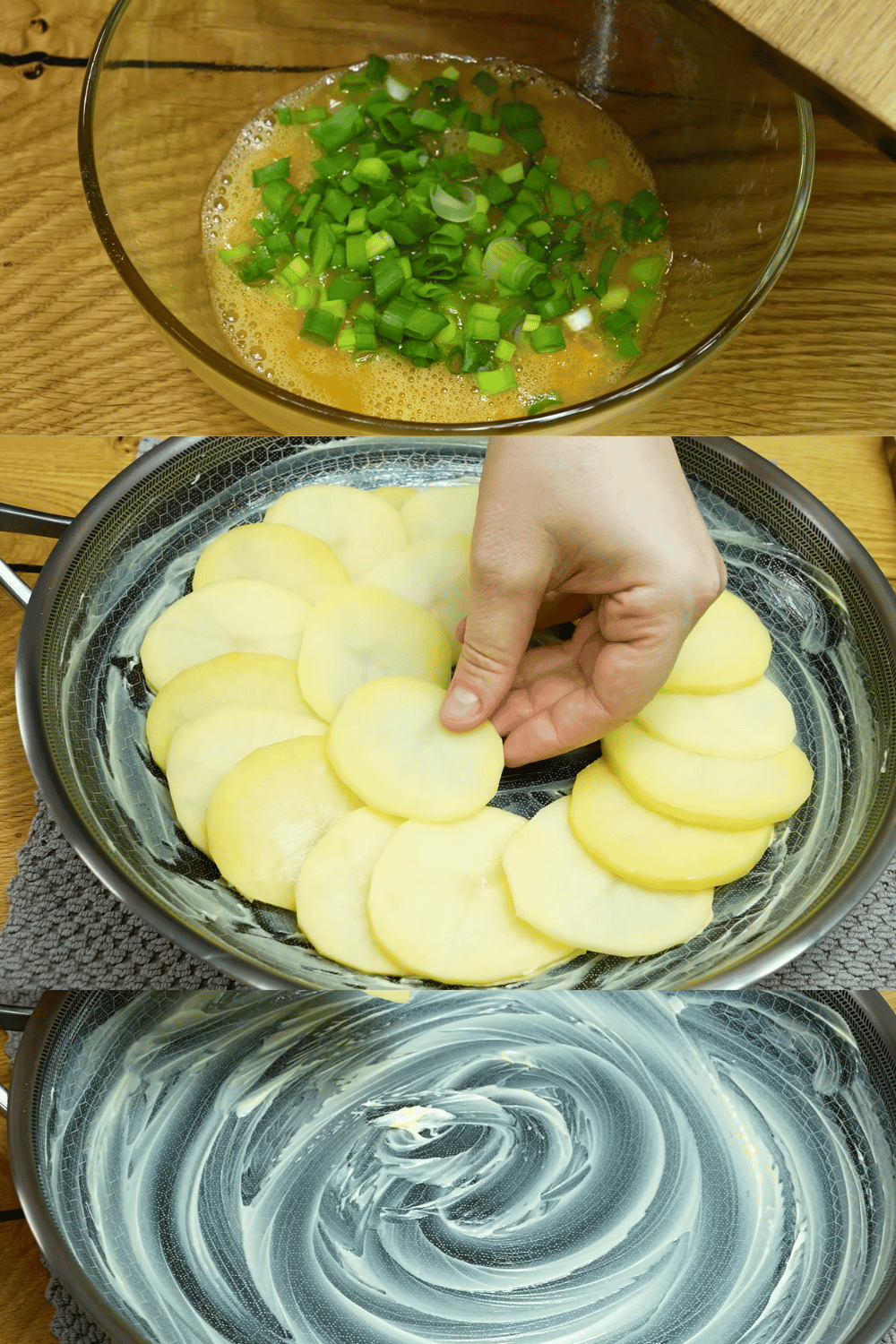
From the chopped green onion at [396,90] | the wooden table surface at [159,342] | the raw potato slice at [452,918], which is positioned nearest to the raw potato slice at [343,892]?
the raw potato slice at [452,918]

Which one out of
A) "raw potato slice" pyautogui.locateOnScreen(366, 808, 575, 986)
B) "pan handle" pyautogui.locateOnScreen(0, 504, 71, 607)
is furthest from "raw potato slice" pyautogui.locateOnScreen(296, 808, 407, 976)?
"pan handle" pyautogui.locateOnScreen(0, 504, 71, 607)

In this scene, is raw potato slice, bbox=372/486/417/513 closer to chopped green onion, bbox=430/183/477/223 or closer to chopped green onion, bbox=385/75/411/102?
chopped green onion, bbox=430/183/477/223

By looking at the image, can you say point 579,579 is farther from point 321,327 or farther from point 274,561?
point 321,327

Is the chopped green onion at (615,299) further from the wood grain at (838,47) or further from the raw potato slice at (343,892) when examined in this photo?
the raw potato slice at (343,892)

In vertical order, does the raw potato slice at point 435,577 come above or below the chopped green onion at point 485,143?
below

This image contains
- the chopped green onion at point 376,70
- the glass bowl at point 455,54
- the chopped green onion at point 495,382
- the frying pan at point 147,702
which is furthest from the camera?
the chopped green onion at point 376,70

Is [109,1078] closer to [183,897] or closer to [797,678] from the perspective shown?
[183,897]

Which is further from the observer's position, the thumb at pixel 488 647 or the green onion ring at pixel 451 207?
the green onion ring at pixel 451 207

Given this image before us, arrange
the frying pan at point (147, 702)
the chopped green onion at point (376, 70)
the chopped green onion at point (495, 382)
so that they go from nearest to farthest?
the frying pan at point (147, 702) < the chopped green onion at point (495, 382) < the chopped green onion at point (376, 70)
